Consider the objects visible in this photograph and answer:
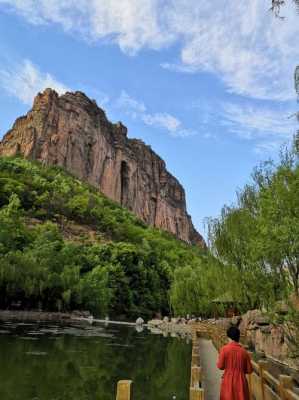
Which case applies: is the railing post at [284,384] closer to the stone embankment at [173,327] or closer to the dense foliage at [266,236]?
the dense foliage at [266,236]

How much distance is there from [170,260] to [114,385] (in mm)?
71600

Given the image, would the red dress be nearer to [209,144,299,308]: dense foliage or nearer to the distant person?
the distant person

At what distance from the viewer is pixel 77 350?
17.8 m

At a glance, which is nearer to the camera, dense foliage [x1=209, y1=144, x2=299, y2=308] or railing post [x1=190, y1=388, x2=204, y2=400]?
railing post [x1=190, y1=388, x2=204, y2=400]

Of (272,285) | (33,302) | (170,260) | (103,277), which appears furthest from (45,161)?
(272,285)

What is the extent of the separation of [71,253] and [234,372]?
51.8 meters

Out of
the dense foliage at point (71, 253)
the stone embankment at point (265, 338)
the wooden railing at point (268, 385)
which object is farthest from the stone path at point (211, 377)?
the dense foliage at point (71, 253)

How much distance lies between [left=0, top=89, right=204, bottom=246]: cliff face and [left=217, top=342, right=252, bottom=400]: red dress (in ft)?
337

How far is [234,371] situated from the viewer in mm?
5781

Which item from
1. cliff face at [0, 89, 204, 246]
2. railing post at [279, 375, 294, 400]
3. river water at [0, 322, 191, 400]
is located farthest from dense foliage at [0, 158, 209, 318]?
railing post at [279, 375, 294, 400]

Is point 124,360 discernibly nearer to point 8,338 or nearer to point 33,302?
point 8,338

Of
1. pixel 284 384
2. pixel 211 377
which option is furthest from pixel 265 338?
pixel 284 384

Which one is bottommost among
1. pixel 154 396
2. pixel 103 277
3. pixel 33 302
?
pixel 154 396

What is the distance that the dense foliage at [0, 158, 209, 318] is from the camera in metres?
43.5
